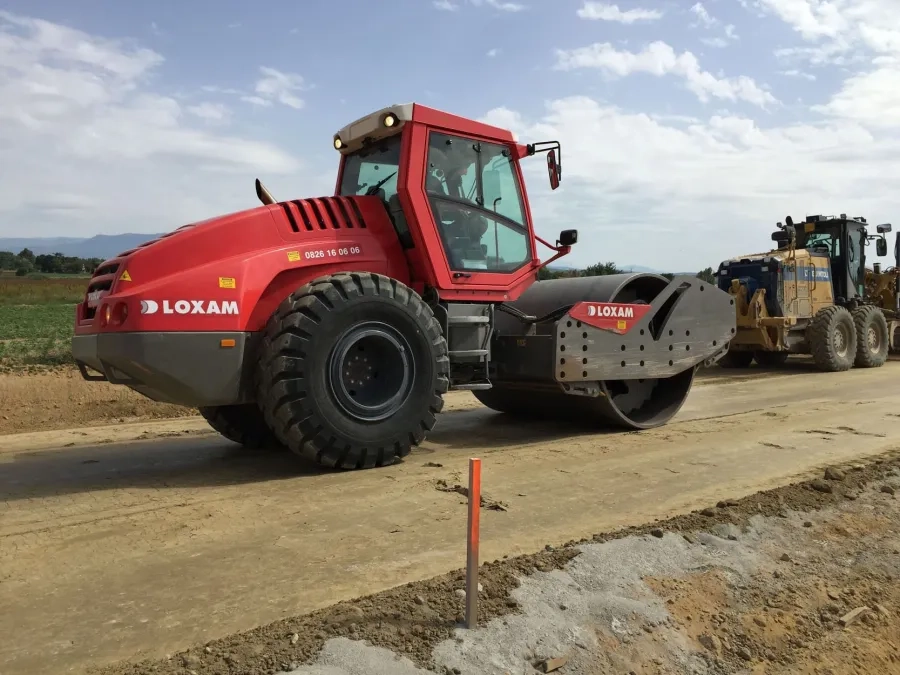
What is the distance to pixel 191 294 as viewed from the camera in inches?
193

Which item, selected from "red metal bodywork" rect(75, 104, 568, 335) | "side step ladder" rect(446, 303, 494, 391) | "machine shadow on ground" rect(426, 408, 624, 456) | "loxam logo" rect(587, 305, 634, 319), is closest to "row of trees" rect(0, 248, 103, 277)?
"machine shadow on ground" rect(426, 408, 624, 456)

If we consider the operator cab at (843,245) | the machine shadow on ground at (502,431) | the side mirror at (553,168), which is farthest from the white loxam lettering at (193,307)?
the operator cab at (843,245)

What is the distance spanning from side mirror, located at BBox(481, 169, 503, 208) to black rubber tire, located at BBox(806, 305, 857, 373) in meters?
9.66

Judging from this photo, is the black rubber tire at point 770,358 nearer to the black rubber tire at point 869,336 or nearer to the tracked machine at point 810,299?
the tracked machine at point 810,299

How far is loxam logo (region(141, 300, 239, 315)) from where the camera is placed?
15.7 ft

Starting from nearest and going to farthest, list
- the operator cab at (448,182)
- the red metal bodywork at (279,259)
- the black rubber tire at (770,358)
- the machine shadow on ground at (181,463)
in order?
the red metal bodywork at (279,259) → the machine shadow on ground at (181,463) → the operator cab at (448,182) → the black rubber tire at (770,358)

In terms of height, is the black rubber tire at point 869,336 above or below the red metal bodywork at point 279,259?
below

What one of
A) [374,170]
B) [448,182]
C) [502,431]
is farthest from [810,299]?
[374,170]

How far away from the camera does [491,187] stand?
6.66 m

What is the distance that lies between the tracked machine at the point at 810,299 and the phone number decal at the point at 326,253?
1018 cm

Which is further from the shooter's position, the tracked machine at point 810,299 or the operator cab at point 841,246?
the operator cab at point 841,246

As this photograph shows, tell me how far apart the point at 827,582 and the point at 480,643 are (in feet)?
6.92

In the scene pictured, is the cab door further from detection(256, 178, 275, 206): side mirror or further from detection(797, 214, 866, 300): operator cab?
detection(797, 214, 866, 300): operator cab

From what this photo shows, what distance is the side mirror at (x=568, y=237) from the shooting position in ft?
23.1
